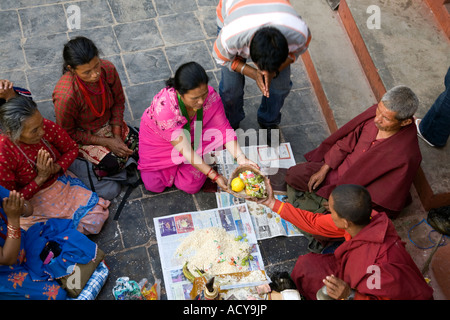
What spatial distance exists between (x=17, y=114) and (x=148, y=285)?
1.56 meters

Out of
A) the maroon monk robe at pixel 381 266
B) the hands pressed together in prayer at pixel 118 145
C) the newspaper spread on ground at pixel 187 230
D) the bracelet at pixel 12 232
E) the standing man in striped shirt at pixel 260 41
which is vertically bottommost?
the newspaper spread on ground at pixel 187 230

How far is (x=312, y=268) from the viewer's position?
11.0 ft

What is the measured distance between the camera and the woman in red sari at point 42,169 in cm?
329

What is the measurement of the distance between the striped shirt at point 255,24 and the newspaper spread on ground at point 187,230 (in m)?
1.32

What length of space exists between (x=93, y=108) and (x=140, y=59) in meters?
1.36

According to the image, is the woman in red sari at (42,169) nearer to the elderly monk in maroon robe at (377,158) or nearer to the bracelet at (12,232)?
the bracelet at (12,232)

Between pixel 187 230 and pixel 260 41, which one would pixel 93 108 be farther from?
pixel 260 41

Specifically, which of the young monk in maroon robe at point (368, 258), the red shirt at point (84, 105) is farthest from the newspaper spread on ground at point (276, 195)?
the red shirt at point (84, 105)

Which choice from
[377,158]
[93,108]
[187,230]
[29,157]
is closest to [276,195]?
[187,230]

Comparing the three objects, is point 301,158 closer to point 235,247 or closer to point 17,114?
point 235,247

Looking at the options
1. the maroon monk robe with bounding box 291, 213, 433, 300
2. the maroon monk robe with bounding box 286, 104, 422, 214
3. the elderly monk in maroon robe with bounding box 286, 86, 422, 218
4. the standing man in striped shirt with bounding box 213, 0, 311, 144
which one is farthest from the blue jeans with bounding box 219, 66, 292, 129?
the maroon monk robe with bounding box 291, 213, 433, 300

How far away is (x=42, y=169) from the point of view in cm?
355

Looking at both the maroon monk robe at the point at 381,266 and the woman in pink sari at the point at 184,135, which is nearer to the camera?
the maroon monk robe at the point at 381,266
